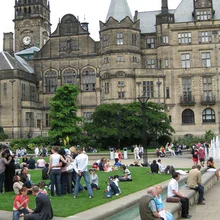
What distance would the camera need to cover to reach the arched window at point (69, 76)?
73.8m

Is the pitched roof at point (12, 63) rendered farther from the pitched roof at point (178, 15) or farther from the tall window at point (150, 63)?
the pitched roof at point (178, 15)

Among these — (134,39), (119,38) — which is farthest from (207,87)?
(119,38)

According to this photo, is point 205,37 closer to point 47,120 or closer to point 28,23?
point 47,120

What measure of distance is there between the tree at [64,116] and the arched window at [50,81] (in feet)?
45.5

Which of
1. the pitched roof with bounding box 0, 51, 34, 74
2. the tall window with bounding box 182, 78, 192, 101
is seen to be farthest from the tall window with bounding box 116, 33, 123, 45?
the pitched roof with bounding box 0, 51, 34, 74

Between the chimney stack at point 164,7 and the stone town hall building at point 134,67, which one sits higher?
the chimney stack at point 164,7

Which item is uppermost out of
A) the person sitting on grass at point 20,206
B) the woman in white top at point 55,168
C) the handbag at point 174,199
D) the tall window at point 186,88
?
the tall window at point 186,88

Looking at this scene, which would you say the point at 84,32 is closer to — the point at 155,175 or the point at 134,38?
the point at 134,38

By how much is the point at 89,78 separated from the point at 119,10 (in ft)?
39.6

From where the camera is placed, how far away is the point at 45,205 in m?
12.9

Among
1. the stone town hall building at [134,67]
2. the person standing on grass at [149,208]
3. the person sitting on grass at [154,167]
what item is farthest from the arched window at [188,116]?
the person standing on grass at [149,208]

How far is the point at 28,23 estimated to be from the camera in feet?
313

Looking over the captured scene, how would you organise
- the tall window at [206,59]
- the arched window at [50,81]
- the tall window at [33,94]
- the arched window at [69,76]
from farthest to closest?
1. the arched window at [50,81]
2. the tall window at [33,94]
3. the arched window at [69,76]
4. the tall window at [206,59]

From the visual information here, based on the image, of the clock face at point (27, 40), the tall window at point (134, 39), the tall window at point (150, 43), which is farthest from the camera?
the clock face at point (27, 40)
